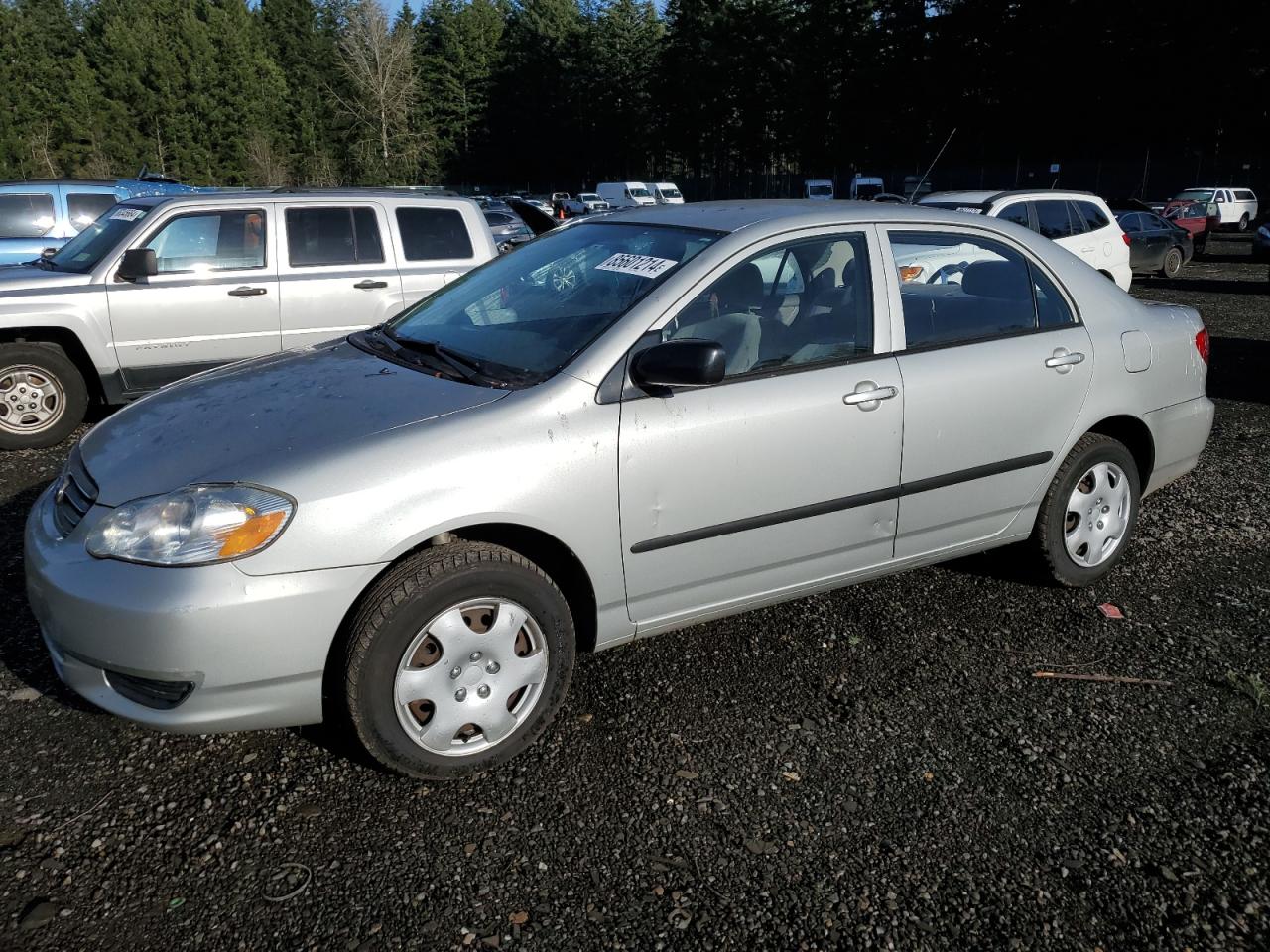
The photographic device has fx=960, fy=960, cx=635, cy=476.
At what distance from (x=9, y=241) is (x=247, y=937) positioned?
38.8 ft

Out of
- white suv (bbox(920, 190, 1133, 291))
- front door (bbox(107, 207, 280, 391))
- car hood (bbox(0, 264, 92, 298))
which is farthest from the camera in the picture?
white suv (bbox(920, 190, 1133, 291))

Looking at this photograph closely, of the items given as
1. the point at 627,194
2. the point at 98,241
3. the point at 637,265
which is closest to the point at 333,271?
the point at 98,241

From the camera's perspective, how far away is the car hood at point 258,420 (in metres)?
2.78

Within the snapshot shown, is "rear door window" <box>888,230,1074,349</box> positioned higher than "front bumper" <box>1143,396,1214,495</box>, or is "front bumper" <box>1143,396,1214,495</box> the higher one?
"rear door window" <box>888,230,1074,349</box>

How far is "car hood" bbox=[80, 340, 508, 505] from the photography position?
2775mm

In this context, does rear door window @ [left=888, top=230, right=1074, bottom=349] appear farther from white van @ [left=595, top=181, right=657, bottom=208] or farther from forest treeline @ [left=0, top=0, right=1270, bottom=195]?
white van @ [left=595, top=181, right=657, bottom=208]


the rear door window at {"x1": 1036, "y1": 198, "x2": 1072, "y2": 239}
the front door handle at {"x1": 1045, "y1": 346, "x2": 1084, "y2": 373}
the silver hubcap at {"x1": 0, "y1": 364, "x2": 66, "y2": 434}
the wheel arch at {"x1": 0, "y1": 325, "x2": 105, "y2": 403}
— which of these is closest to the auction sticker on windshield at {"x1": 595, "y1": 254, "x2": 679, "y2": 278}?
the front door handle at {"x1": 1045, "y1": 346, "x2": 1084, "y2": 373}

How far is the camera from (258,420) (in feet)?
9.91

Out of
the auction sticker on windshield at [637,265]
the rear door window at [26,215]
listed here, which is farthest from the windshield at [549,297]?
the rear door window at [26,215]

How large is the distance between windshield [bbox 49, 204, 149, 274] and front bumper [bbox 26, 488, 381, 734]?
5.18 meters

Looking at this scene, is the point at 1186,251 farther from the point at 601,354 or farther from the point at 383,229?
the point at 601,354

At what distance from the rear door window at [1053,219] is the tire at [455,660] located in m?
10.6

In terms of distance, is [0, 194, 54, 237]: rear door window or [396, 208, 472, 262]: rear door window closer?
[396, 208, 472, 262]: rear door window

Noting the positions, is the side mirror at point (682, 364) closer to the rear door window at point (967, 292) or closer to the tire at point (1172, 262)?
the rear door window at point (967, 292)
